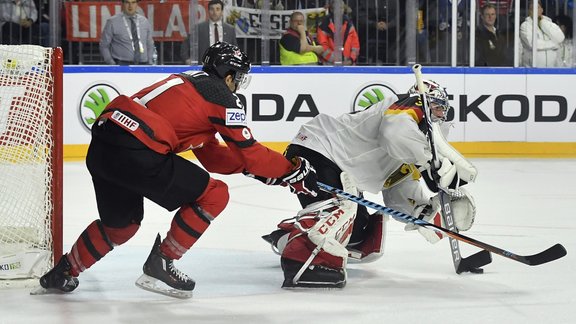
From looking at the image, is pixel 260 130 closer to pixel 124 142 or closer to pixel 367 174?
pixel 367 174

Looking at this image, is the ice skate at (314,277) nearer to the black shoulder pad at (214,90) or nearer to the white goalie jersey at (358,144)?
the white goalie jersey at (358,144)

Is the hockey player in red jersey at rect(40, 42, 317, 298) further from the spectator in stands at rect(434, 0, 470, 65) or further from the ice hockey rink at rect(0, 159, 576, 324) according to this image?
the spectator in stands at rect(434, 0, 470, 65)

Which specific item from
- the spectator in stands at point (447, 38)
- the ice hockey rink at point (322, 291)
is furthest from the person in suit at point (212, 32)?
the ice hockey rink at point (322, 291)

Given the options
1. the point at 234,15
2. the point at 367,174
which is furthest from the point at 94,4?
the point at 367,174

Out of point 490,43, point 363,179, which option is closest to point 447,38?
point 490,43

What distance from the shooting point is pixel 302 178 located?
413 cm

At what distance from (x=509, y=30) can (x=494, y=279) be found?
544 cm

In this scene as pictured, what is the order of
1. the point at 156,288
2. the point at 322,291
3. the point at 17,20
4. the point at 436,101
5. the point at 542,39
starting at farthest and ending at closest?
the point at 542,39 → the point at 17,20 → the point at 436,101 → the point at 322,291 → the point at 156,288

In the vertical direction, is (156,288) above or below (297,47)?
below

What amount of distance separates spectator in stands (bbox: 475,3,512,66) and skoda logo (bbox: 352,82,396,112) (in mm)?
849

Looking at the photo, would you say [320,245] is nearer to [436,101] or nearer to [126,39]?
[436,101]

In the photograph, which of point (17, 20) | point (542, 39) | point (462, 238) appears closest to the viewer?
point (462, 238)

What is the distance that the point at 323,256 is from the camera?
14.4 feet

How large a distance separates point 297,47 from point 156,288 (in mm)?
5648
